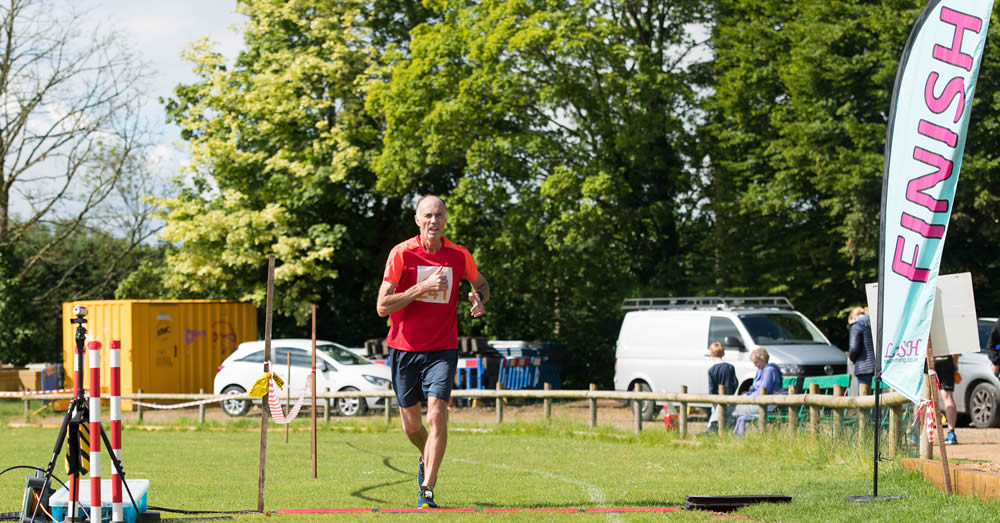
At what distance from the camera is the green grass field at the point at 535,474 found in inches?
326

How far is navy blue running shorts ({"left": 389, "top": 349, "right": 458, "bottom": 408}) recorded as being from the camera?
27.6ft

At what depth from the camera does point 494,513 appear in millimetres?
8109

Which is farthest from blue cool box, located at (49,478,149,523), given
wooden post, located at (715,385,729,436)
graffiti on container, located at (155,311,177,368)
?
graffiti on container, located at (155,311,177,368)

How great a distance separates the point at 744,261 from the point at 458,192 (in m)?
7.97

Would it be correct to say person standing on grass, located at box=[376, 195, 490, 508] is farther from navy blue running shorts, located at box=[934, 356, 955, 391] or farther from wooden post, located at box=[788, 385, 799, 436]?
navy blue running shorts, located at box=[934, 356, 955, 391]

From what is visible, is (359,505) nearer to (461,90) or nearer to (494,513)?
(494,513)

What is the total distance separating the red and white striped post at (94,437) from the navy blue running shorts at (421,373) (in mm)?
2485

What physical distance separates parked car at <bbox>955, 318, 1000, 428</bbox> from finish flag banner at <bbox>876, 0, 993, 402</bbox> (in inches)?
391

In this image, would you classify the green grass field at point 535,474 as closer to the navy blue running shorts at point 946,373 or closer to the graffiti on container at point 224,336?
the navy blue running shorts at point 946,373

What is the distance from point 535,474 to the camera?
462 inches

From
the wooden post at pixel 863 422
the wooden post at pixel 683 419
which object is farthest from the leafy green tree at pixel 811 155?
the wooden post at pixel 863 422

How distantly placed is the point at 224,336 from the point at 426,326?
24409mm

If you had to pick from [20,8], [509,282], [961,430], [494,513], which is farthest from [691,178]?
[494,513]

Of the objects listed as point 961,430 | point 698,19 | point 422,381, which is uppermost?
point 698,19
